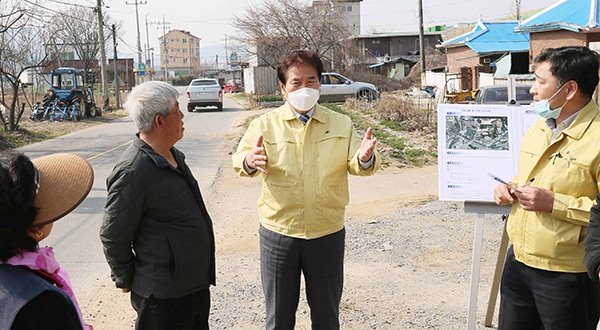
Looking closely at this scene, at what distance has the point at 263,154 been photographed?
10.4 feet

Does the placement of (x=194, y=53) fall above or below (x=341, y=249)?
above

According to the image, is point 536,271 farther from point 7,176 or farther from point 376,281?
point 376,281

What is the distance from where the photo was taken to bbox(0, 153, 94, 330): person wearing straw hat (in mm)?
1580

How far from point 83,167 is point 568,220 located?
209cm

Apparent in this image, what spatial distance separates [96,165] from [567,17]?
17.7 metres

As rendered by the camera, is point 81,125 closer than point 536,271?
No

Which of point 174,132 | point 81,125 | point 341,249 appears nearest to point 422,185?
point 341,249

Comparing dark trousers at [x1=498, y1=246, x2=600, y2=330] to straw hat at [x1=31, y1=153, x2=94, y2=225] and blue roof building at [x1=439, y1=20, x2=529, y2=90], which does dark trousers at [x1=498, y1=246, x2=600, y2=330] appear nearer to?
straw hat at [x1=31, y1=153, x2=94, y2=225]

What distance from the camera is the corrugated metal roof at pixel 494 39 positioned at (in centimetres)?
3147

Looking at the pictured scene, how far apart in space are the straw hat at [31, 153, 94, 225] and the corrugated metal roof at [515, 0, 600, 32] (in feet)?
62.9

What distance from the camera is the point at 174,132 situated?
2.95 meters

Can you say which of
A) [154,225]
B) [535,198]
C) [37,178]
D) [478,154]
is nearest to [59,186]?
[37,178]

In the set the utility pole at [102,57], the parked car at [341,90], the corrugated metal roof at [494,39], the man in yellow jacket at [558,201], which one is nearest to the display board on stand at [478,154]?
the man in yellow jacket at [558,201]

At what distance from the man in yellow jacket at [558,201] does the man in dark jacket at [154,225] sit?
5.20 ft
